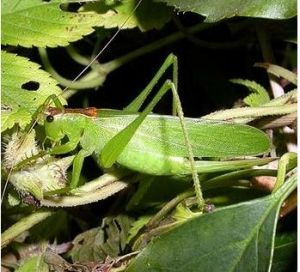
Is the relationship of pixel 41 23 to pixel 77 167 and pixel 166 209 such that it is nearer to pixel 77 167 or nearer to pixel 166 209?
pixel 77 167

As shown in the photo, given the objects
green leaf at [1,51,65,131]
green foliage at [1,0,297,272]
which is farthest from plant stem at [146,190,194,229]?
green leaf at [1,51,65,131]

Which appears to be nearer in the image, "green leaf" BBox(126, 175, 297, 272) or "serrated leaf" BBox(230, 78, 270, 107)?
"green leaf" BBox(126, 175, 297, 272)

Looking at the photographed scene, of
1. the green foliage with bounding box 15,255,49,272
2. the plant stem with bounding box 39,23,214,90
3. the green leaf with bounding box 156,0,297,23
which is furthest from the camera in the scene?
the plant stem with bounding box 39,23,214,90

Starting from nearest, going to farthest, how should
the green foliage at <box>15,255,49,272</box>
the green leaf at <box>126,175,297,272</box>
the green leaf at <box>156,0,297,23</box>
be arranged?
1. the green leaf at <box>126,175,297,272</box>
2. the green leaf at <box>156,0,297,23</box>
3. the green foliage at <box>15,255,49,272</box>

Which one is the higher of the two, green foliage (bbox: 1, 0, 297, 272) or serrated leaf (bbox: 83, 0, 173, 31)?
serrated leaf (bbox: 83, 0, 173, 31)

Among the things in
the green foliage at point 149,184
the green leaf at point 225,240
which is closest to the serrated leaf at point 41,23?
the green foliage at point 149,184

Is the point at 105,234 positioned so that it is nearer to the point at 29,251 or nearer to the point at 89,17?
the point at 29,251

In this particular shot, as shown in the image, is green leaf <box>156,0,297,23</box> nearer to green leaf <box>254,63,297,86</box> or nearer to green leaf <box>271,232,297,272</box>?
green leaf <box>254,63,297,86</box>
